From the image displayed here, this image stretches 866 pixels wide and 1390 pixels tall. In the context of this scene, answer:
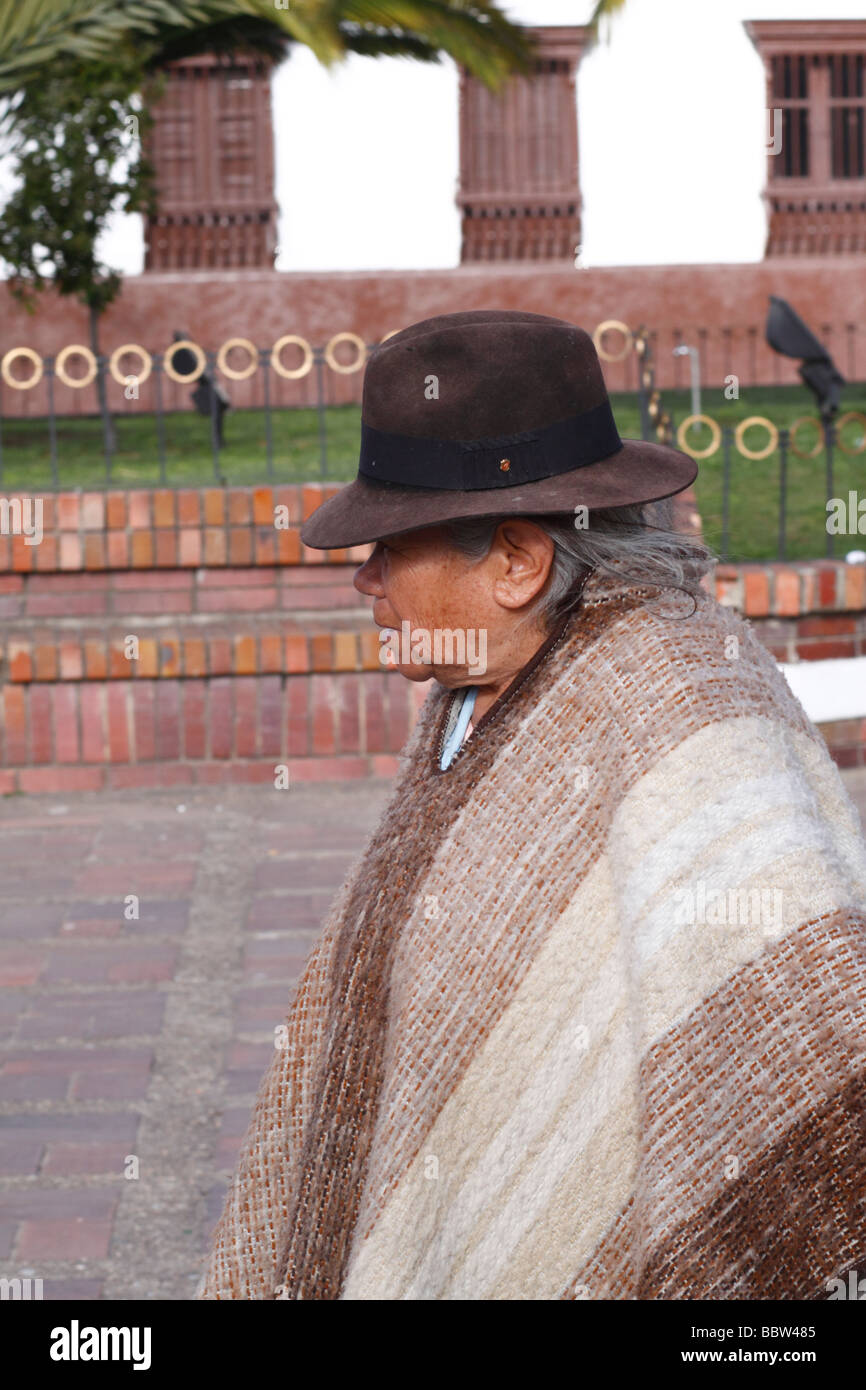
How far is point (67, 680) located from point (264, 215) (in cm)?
950

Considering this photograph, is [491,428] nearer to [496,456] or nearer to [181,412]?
[496,456]

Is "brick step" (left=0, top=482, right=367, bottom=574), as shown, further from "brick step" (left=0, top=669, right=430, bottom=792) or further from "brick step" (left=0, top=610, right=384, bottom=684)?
"brick step" (left=0, top=669, right=430, bottom=792)

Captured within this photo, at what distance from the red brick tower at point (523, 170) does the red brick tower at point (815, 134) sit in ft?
6.28

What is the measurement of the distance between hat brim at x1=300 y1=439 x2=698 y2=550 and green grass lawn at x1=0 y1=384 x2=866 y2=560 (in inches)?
201

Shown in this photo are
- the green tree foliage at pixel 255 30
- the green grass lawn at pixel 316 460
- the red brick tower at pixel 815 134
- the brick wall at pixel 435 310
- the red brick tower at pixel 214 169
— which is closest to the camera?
the green grass lawn at pixel 316 460

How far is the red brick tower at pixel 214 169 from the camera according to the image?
49.8 ft

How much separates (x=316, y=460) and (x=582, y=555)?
7547mm

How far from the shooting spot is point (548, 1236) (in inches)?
67.5

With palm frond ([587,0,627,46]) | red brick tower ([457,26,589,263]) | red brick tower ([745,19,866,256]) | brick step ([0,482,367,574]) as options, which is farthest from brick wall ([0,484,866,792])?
red brick tower ([745,19,866,256])

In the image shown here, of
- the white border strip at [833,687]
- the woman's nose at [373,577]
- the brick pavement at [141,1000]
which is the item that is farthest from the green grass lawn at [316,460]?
the woman's nose at [373,577]

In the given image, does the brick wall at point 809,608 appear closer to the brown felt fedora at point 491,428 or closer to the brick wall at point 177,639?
the brick wall at point 177,639

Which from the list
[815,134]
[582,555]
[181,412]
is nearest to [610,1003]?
[582,555]

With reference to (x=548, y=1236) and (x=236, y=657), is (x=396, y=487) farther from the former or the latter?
(x=236, y=657)

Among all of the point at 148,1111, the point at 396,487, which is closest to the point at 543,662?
the point at 396,487
